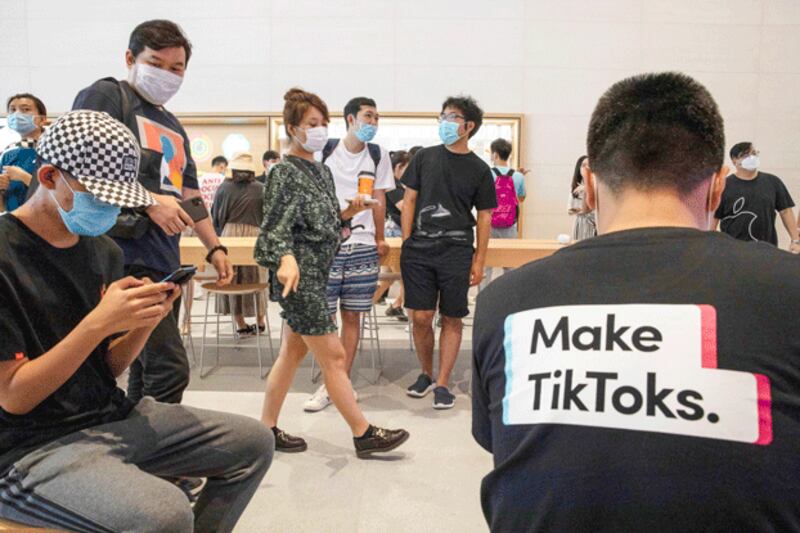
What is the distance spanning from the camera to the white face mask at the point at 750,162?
4500mm

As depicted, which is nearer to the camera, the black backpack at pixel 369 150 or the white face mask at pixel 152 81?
the white face mask at pixel 152 81

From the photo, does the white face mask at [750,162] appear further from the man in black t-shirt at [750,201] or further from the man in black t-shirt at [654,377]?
the man in black t-shirt at [654,377]

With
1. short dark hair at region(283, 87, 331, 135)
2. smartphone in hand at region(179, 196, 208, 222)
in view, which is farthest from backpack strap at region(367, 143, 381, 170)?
smartphone in hand at region(179, 196, 208, 222)

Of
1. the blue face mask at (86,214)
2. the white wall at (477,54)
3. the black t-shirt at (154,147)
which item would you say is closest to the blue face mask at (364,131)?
the black t-shirt at (154,147)

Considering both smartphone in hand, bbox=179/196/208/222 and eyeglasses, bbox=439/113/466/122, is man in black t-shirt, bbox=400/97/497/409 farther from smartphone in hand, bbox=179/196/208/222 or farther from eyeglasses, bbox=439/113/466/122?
smartphone in hand, bbox=179/196/208/222

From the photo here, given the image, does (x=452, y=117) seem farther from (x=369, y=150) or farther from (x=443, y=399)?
(x=443, y=399)

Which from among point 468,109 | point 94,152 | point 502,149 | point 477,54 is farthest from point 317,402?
point 477,54

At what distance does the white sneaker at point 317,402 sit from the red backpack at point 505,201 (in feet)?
10.1

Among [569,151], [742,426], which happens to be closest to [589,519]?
[742,426]

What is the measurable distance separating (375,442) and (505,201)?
149 inches

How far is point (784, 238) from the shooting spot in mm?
7391

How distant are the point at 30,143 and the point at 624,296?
142 inches

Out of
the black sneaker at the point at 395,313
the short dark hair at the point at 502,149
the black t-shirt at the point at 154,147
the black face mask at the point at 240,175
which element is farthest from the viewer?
the black sneaker at the point at 395,313

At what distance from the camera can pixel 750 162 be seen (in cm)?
453
